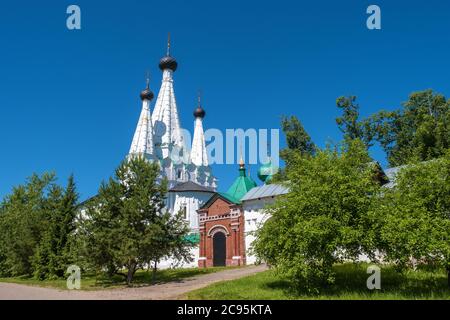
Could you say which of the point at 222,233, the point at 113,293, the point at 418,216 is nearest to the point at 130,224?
the point at 113,293

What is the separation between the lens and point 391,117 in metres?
46.5

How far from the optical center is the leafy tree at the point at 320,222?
15836 mm

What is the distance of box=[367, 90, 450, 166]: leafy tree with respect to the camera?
39.4 metres

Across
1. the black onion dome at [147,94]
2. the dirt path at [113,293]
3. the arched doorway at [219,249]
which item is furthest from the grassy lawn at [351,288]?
the black onion dome at [147,94]

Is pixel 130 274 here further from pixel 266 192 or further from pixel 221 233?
pixel 221 233

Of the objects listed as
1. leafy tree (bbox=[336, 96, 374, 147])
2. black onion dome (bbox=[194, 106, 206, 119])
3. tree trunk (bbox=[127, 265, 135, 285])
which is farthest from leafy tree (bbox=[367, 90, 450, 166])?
black onion dome (bbox=[194, 106, 206, 119])

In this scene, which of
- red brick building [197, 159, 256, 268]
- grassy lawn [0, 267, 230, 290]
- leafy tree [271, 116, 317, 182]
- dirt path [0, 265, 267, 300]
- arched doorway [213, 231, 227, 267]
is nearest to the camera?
dirt path [0, 265, 267, 300]

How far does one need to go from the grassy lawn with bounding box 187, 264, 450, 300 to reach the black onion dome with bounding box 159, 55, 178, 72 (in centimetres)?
5670

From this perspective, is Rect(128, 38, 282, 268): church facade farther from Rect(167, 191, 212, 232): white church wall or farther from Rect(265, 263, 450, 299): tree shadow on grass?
Rect(265, 263, 450, 299): tree shadow on grass

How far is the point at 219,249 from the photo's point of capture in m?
39.7

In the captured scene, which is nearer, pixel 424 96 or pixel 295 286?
pixel 295 286
